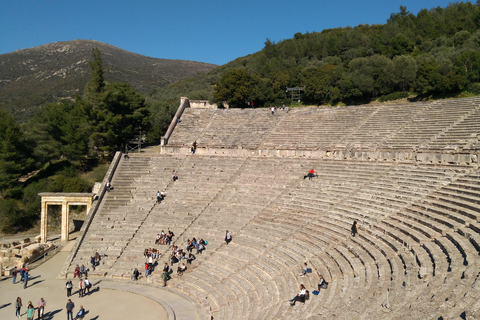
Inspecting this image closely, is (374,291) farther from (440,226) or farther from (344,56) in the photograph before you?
(344,56)

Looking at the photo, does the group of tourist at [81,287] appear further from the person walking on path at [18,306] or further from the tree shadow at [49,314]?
the person walking on path at [18,306]

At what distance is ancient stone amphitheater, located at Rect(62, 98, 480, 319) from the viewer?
28.7 feet

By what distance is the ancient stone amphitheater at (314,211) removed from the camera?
8.74m

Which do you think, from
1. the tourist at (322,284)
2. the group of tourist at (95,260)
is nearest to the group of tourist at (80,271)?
the group of tourist at (95,260)

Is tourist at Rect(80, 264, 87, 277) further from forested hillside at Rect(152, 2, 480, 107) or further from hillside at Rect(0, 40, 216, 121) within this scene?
hillside at Rect(0, 40, 216, 121)

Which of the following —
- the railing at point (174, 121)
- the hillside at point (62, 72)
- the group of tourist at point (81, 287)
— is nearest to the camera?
the group of tourist at point (81, 287)

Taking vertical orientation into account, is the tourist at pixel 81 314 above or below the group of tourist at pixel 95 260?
below

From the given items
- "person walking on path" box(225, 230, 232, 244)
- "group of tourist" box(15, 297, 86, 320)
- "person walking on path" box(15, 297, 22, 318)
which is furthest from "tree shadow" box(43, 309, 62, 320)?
"person walking on path" box(225, 230, 232, 244)

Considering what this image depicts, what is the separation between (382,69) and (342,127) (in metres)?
12.4

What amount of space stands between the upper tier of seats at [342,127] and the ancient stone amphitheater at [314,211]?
113 millimetres

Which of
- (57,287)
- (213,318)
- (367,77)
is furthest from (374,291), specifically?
(367,77)

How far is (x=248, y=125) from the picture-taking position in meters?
26.8

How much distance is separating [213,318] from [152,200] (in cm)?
969

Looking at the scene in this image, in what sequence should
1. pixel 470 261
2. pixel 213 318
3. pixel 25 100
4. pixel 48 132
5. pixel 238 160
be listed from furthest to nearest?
pixel 25 100 < pixel 48 132 < pixel 238 160 < pixel 213 318 < pixel 470 261
